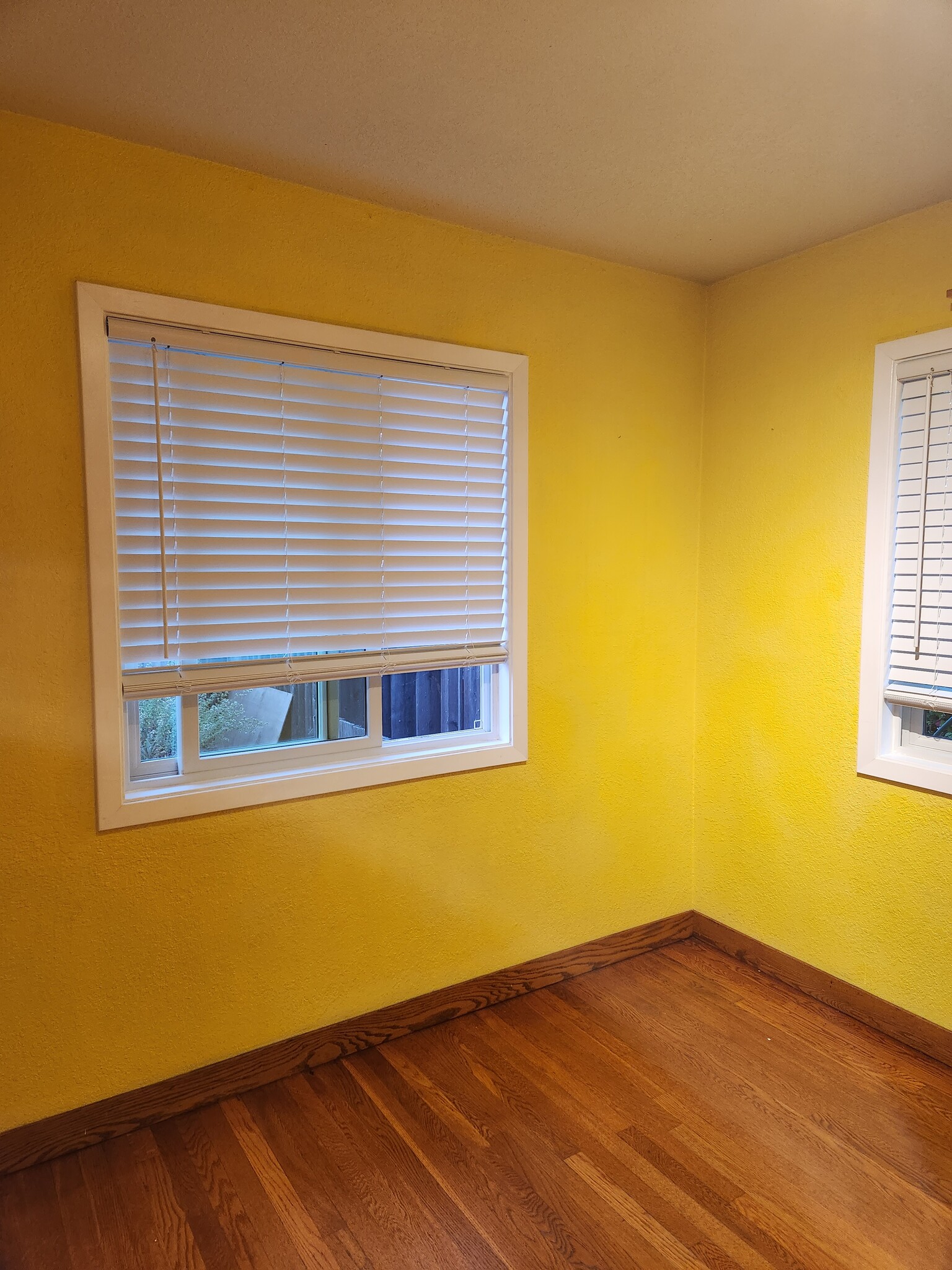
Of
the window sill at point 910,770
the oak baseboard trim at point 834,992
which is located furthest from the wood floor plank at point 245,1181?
the window sill at point 910,770

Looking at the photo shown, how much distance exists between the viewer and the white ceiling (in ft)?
5.33

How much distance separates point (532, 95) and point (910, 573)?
1757mm

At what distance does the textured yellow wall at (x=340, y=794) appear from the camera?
6.80 ft

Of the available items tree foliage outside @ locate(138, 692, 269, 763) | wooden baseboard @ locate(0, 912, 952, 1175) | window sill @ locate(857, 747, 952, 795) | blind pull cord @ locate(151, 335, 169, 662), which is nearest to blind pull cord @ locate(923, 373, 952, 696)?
window sill @ locate(857, 747, 952, 795)

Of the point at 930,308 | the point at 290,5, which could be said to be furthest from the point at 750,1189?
the point at 290,5

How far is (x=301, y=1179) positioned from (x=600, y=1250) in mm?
747

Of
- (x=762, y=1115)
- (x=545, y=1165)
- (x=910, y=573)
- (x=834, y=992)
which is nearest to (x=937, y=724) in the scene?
(x=910, y=573)

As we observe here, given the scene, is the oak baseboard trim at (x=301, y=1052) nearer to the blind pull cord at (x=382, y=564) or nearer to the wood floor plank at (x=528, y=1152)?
the wood floor plank at (x=528, y=1152)

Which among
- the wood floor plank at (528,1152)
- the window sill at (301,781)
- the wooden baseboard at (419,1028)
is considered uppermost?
the window sill at (301,781)

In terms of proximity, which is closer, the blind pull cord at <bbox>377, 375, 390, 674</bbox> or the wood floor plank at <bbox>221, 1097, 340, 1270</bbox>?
the wood floor plank at <bbox>221, 1097, 340, 1270</bbox>

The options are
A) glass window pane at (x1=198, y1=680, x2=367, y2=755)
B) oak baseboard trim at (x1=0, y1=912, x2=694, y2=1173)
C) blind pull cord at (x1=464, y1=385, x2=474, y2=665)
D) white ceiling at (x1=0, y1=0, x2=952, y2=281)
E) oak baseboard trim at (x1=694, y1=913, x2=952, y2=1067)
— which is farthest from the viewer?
blind pull cord at (x1=464, y1=385, x2=474, y2=665)

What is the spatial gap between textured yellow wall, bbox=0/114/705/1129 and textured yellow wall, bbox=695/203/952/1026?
152 mm

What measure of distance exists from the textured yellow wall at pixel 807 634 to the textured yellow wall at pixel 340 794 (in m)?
0.15

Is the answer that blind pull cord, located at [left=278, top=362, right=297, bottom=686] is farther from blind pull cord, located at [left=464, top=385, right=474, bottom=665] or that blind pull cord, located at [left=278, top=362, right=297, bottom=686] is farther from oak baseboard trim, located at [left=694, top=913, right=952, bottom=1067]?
oak baseboard trim, located at [left=694, top=913, right=952, bottom=1067]
